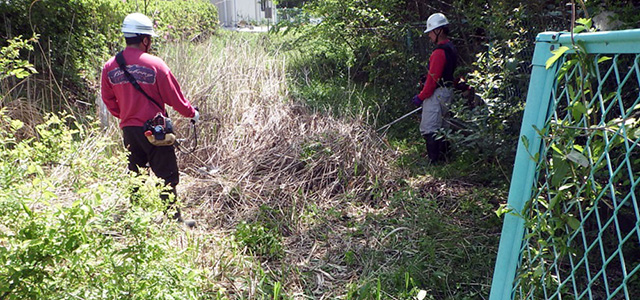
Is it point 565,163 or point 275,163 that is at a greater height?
point 565,163

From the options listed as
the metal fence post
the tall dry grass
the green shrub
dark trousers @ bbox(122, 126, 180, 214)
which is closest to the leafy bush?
the tall dry grass

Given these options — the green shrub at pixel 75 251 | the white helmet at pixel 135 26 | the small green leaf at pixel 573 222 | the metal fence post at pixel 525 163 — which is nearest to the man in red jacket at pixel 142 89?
the white helmet at pixel 135 26

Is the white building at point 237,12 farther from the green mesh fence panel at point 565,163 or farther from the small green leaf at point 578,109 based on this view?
the small green leaf at point 578,109

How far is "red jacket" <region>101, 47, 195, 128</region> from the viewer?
3.90 meters

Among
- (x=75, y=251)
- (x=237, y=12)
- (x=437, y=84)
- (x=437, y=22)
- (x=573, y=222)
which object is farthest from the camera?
(x=237, y=12)

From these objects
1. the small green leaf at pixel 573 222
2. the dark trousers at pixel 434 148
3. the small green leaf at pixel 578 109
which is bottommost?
the dark trousers at pixel 434 148

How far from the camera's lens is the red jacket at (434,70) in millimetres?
5414

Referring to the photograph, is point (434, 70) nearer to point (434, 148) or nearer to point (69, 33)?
point (434, 148)

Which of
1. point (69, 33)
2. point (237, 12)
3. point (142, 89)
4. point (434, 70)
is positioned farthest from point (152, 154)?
point (237, 12)

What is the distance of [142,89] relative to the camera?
3947 mm

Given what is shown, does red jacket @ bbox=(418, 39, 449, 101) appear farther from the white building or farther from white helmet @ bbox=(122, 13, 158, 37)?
the white building

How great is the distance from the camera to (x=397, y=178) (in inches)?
199

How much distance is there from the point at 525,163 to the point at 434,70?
3.75 m

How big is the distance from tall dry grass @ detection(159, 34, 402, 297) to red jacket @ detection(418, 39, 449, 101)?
768mm
